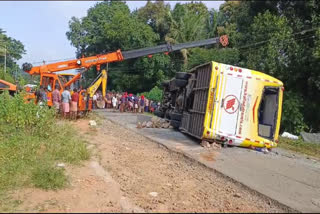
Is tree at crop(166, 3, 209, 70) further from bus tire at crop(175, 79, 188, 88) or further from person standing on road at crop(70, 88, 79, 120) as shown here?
bus tire at crop(175, 79, 188, 88)

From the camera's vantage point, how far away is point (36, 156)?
23.5 feet

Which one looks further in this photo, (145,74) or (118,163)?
(145,74)

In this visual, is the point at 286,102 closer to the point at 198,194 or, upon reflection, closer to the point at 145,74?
the point at 198,194

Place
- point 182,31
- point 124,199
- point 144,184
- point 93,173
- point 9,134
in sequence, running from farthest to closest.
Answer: point 182,31, point 9,134, point 93,173, point 144,184, point 124,199

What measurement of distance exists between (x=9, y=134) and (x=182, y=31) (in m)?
24.1

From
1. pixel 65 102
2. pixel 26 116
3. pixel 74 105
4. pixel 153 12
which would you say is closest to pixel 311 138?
pixel 74 105

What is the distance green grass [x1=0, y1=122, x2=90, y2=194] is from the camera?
18.1ft

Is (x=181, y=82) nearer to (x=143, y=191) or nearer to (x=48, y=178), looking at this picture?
(x=143, y=191)

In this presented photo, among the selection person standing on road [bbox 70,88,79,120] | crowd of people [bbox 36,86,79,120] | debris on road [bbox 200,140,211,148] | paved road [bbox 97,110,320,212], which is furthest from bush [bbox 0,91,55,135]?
person standing on road [bbox 70,88,79,120]

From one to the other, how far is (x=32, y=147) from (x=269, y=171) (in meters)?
4.98

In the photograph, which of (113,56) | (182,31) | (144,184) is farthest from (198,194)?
(182,31)

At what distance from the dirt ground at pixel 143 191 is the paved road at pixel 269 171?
0.28m

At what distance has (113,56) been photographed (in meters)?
16.7

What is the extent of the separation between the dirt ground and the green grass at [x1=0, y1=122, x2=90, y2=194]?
0.24 m
